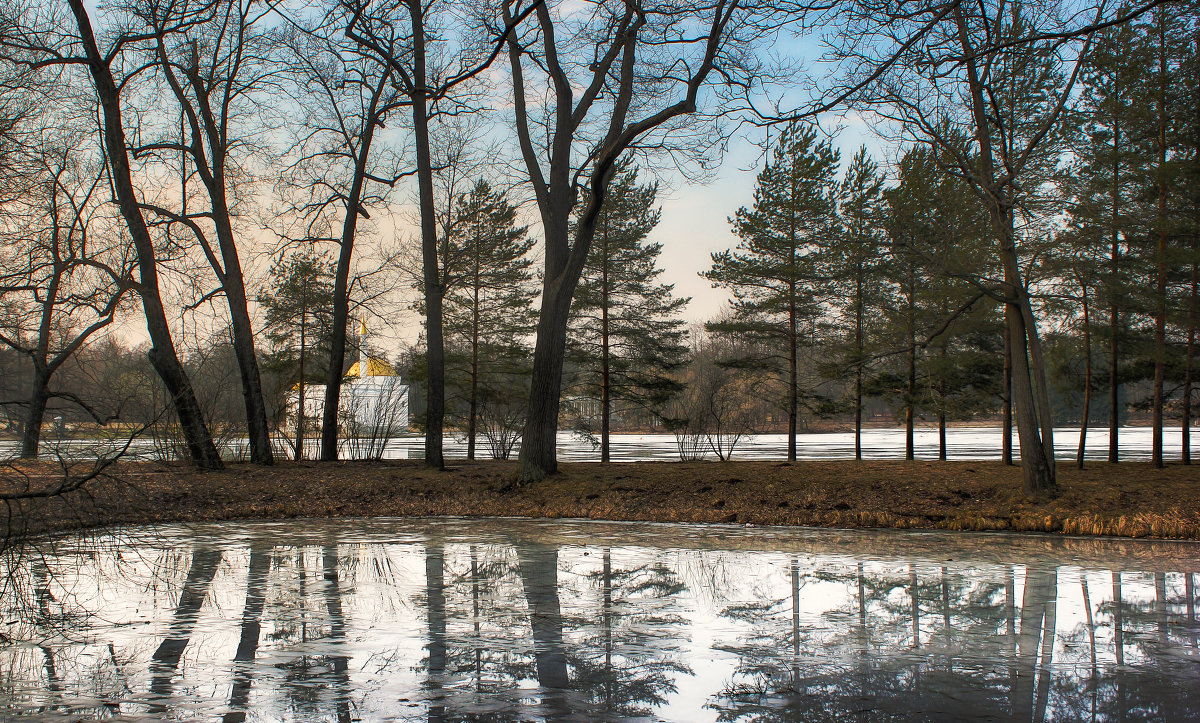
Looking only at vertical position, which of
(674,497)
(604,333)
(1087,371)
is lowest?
(674,497)

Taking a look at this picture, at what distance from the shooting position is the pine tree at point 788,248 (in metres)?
25.7

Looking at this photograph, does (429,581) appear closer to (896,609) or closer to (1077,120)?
(896,609)

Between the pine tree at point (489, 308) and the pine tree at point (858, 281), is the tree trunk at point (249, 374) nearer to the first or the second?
the pine tree at point (489, 308)

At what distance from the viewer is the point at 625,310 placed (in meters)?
25.3

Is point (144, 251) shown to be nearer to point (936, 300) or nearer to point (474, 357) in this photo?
point (474, 357)

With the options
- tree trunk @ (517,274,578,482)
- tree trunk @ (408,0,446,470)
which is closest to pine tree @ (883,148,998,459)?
tree trunk @ (517,274,578,482)

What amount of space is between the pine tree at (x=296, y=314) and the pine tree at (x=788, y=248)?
41.6ft

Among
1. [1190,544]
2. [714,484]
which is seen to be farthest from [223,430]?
[1190,544]

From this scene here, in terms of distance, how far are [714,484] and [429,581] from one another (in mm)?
8036

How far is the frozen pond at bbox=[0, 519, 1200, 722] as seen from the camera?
415 cm

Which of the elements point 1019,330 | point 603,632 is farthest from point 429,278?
point 603,632

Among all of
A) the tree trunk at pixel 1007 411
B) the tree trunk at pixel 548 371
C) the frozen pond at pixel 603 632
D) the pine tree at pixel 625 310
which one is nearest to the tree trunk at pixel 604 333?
the pine tree at pixel 625 310

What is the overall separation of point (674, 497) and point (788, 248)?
1436 centimetres

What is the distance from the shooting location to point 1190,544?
9.58 meters
